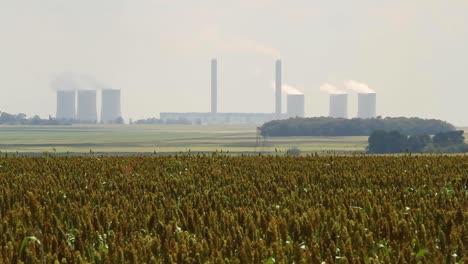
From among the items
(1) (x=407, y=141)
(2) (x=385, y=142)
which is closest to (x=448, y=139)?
(1) (x=407, y=141)

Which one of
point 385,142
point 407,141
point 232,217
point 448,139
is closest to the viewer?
point 232,217

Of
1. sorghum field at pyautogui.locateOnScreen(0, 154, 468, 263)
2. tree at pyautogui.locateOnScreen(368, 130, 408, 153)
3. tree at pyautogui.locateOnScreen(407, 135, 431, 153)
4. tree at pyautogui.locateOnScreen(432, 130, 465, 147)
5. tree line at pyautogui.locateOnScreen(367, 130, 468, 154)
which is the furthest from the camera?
tree at pyautogui.locateOnScreen(368, 130, 408, 153)

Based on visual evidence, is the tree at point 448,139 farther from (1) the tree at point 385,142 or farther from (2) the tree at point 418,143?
(1) the tree at point 385,142

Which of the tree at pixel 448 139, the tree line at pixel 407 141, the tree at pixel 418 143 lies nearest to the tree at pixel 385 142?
the tree line at pixel 407 141

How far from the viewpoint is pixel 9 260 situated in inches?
312

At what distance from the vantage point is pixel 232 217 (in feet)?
34.9

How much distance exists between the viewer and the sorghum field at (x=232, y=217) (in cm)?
823

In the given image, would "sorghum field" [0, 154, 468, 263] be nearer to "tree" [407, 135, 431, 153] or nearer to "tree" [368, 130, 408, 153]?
"tree" [368, 130, 408, 153]

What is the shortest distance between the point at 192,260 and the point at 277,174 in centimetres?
1361

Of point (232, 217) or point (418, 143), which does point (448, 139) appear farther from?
point (232, 217)

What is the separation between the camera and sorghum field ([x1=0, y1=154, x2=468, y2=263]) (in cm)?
823

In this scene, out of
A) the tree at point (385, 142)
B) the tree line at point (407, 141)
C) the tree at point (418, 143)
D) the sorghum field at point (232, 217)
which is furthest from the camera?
the tree at point (385, 142)

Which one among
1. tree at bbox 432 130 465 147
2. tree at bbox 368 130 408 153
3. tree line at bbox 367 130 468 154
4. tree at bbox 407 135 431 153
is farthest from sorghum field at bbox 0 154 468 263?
tree at bbox 432 130 465 147

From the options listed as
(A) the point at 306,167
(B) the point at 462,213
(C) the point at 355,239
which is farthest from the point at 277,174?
(C) the point at 355,239
